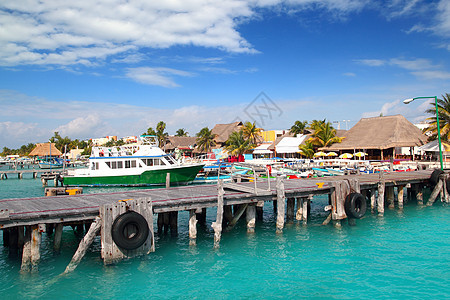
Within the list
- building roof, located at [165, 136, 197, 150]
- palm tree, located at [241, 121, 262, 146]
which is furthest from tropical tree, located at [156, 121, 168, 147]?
palm tree, located at [241, 121, 262, 146]

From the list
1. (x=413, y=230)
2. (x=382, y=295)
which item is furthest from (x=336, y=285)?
(x=413, y=230)

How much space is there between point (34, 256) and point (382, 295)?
11720 mm

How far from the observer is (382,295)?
10258 mm

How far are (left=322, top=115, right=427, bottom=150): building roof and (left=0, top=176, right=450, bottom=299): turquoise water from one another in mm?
29864

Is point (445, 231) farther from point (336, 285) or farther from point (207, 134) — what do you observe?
point (207, 134)

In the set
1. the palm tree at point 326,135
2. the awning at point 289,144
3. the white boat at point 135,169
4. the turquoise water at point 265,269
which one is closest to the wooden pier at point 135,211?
the turquoise water at point 265,269

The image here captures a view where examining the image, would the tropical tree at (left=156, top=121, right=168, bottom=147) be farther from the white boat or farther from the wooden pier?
the wooden pier

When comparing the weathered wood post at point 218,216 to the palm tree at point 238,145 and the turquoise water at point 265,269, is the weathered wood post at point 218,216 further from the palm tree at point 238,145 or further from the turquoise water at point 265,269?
the palm tree at point 238,145

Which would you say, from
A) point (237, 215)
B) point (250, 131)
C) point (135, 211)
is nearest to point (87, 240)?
point (135, 211)

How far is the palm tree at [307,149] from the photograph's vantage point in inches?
2098

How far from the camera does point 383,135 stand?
4622 centimetres

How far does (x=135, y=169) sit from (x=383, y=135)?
33.8 metres

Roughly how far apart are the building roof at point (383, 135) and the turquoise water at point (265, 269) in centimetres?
2986

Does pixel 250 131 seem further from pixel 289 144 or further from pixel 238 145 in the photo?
pixel 289 144
